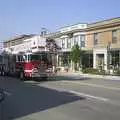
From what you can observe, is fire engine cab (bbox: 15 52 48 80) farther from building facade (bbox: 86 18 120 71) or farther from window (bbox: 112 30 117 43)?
window (bbox: 112 30 117 43)

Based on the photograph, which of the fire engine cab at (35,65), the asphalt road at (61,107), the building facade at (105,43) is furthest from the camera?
the building facade at (105,43)

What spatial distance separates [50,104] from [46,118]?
147 inches

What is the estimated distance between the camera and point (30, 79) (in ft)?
115

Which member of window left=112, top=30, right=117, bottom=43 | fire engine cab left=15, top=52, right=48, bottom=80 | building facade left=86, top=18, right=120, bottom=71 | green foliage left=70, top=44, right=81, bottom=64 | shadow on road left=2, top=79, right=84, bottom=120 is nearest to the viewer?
shadow on road left=2, top=79, right=84, bottom=120

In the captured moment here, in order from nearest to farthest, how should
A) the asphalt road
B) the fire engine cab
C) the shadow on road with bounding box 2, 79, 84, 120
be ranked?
1. the asphalt road
2. the shadow on road with bounding box 2, 79, 84, 120
3. the fire engine cab

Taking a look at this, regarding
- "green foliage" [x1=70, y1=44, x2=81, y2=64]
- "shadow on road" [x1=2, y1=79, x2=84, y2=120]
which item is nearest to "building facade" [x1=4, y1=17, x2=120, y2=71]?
"green foliage" [x1=70, y1=44, x2=81, y2=64]

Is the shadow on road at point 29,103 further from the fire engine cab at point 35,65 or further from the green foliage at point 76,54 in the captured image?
the green foliage at point 76,54

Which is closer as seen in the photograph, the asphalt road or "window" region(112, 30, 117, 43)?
the asphalt road

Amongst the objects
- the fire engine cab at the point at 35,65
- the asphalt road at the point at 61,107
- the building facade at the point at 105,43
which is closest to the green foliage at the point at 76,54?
the building facade at the point at 105,43

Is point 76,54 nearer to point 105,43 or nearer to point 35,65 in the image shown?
point 105,43

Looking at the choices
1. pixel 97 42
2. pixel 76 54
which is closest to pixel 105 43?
pixel 97 42

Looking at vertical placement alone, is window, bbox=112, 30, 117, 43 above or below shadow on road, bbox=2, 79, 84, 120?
above

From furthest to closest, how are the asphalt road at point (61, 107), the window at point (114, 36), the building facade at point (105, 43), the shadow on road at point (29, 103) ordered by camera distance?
the window at point (114, 36), the building facade at point (105, 43), the shadow on road at point (29, 103), the asphalt road at point (61, 107)

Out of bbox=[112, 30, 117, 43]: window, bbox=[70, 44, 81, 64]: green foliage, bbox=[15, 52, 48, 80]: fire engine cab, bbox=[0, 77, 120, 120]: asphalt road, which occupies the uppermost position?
bbox=[112, 30, 117, 43]: window
